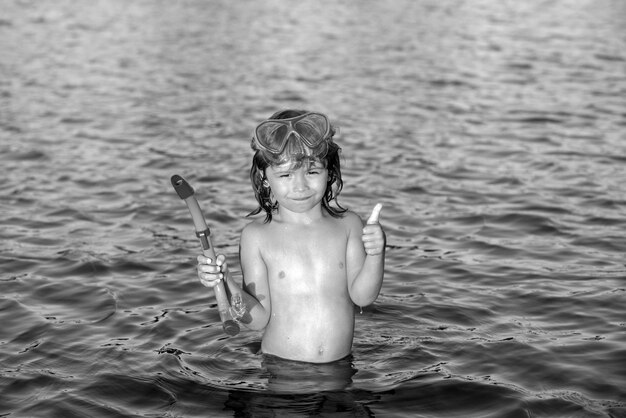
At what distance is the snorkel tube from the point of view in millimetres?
4996

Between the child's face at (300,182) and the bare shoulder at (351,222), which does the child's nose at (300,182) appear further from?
the bare shoulder at (351,222)

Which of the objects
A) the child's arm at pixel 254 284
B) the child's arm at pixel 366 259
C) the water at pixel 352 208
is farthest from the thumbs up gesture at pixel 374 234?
the water at pixel 352 208

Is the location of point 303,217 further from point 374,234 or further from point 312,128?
point 374,234

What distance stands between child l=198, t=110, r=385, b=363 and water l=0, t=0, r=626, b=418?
0.78 ft

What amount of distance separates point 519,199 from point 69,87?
9.13m

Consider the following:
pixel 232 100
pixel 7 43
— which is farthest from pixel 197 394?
pixel 7 43

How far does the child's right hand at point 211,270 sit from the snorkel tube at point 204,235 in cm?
3

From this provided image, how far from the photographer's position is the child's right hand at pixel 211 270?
517 cm

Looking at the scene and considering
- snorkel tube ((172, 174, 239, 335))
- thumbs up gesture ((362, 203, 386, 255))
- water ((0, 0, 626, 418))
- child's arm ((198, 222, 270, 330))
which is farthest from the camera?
water ((0, 0, 626, 418))

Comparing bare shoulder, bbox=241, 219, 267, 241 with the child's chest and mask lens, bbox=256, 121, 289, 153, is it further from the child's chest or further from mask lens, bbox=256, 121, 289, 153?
mask lens, bbox=256, 121, 289, 153

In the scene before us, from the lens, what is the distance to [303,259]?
229 inches

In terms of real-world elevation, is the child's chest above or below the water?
above

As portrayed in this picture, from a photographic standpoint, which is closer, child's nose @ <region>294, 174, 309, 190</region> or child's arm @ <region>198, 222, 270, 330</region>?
child's nose @ <region>294, 174, 309, 190</region>

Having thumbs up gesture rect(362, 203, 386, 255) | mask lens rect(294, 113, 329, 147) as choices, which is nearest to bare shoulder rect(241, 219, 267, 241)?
mask lens rect(294, 113, 329, 147)
